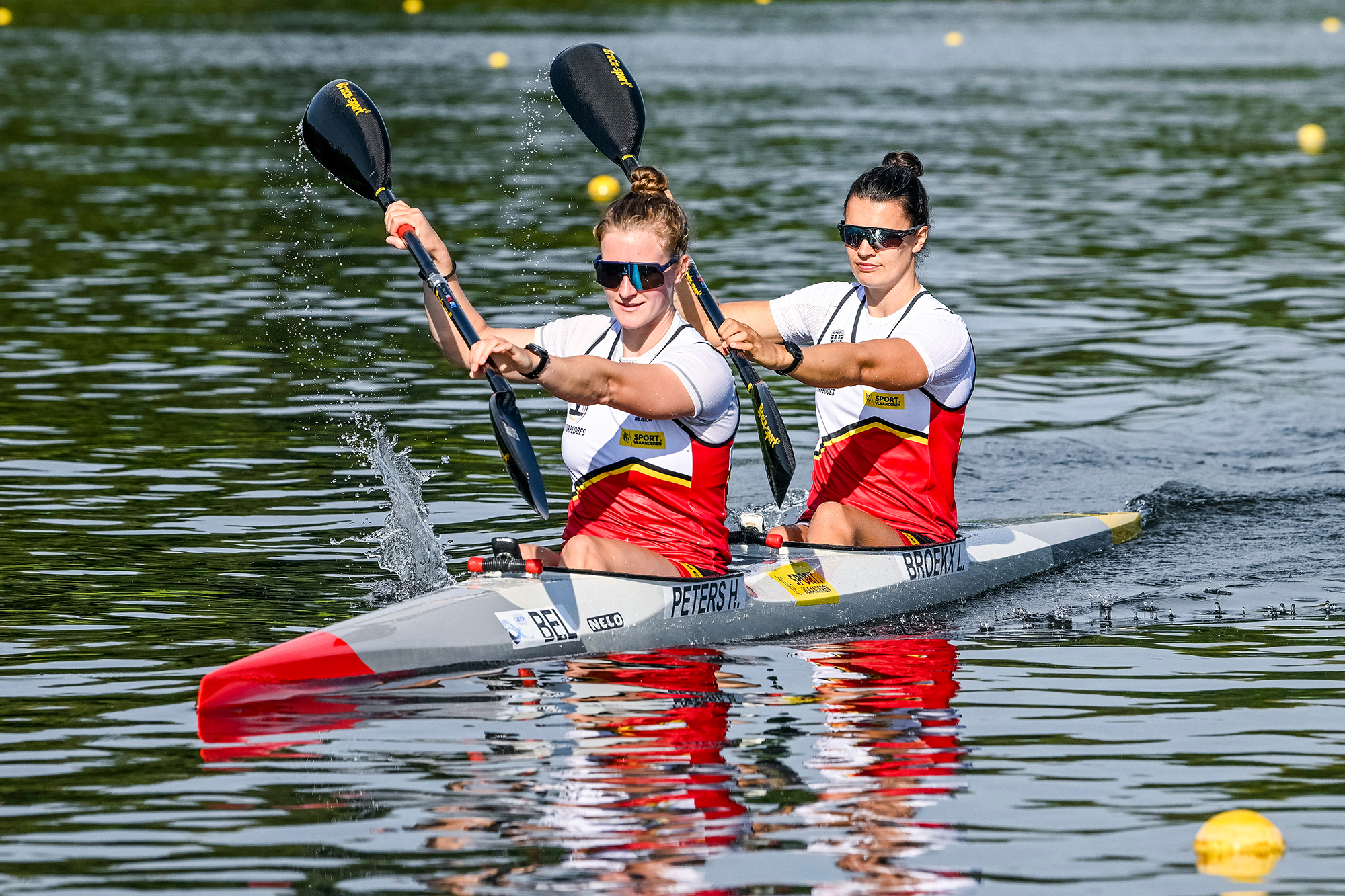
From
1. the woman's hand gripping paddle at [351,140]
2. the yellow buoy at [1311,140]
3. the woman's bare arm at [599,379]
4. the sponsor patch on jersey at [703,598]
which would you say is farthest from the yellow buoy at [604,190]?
the woman's bare arm at [599,379]

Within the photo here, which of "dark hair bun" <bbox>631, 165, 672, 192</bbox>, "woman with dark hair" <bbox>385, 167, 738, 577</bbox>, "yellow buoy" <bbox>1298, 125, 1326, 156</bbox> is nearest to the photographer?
"woman with dark hair" <bbox>385, 167, 738, 577</bbox>

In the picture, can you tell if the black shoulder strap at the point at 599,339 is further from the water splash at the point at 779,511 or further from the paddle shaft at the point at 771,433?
the water splash at the point at 779,511

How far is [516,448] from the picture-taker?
705cm

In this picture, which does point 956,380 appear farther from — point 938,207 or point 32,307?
point 938,207

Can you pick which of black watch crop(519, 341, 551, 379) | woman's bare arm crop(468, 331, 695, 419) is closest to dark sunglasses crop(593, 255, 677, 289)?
woman's bare arm crop(468, 331, 695, 419)

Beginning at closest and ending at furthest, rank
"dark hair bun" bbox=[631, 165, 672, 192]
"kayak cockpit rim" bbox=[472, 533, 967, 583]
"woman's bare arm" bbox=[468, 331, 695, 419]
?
"woman's bare arm" bbox=[468, 331, 695, 419], "kayak cockpit rim" bbox=[472, 533, 967, 583], "dark hair bun" bbox=[631, 165, 672, 192]

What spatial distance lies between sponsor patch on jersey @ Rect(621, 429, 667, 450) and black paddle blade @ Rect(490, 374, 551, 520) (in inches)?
14.2

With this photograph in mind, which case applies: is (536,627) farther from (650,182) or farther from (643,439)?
(650,182)

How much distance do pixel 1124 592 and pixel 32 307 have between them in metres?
10.4

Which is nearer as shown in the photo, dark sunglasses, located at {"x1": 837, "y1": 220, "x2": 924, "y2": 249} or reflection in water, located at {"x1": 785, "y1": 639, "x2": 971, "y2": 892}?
reflection in water, located at {"x1": 785, "y1": 639, "x2": 971, "y2": 892}

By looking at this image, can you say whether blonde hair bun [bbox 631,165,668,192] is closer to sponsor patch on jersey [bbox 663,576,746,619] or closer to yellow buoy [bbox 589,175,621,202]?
sponsor patch on jersey [bbox 663,576,746,619]

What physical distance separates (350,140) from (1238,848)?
16.3 feet

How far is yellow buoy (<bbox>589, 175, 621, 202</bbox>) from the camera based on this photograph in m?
21.9

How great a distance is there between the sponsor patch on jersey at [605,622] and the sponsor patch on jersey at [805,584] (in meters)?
0.93
